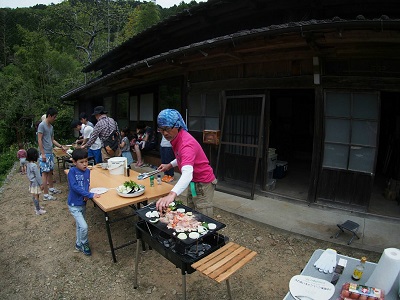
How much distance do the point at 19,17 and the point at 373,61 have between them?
51.0 metres

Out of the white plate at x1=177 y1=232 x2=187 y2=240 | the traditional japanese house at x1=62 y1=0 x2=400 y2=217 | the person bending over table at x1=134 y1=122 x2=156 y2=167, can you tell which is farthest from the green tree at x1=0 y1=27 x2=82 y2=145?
the white plate at x1=177 y1=232 x2=187 y2=240

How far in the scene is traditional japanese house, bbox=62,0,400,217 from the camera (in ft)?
13.5

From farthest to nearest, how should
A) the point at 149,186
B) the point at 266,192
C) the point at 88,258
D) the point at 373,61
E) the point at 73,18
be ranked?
1. the point at 73,18
2. the point at 266,192
3. the point at 373,61
4. the point at 149,186
5. the point at 88,258

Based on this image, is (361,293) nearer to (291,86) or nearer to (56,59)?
(291,86)

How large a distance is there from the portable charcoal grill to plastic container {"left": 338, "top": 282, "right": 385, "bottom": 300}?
3.61 feet

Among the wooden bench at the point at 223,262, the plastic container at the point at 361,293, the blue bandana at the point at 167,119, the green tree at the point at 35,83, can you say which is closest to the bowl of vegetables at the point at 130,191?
the blue bandana at the point at 167,119

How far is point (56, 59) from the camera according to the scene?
22891 mm

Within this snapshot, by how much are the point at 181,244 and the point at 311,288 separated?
1.22m

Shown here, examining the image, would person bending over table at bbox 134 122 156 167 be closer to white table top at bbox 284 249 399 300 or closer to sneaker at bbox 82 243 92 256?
sneaker at bbox 82 243 92 256

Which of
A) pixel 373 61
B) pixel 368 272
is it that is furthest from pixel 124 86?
pixel 368 272

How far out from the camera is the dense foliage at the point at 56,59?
53.3ft

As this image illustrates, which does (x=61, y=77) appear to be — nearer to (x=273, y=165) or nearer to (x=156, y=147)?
(x=156, y=147)

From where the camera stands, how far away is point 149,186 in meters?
3.90

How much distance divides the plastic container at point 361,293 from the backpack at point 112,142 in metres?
5.50
